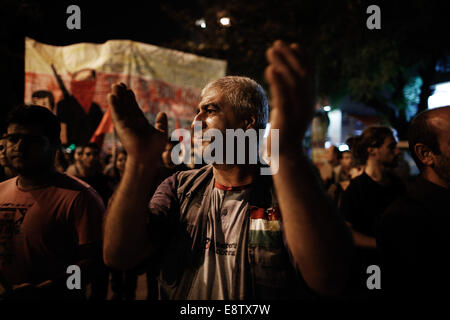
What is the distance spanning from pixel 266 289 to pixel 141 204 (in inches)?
27.0

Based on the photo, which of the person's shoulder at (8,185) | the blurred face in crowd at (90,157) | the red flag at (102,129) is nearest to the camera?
the person's shoulder at (8,185)

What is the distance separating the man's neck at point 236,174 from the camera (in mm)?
1827

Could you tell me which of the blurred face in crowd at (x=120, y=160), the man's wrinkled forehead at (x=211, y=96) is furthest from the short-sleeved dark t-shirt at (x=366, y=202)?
the blurred face in crowd at (x=120, y=160)

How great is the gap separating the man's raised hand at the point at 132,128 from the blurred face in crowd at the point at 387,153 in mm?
2949

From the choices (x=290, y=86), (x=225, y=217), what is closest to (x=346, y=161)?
(x=225, y=217)

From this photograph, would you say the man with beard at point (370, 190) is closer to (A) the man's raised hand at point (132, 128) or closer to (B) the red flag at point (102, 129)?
(A) the man's raised hand at point (132, 128)

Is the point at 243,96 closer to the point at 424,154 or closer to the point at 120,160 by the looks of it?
the point at 424,154

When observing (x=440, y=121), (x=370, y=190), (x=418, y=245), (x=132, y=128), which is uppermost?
(x=440, y=121)

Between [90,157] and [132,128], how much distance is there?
3652mm

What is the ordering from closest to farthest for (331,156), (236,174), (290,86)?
(290,86) < (236,174) < (331,156)

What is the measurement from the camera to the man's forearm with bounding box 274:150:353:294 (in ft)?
3.84

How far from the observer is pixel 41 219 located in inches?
86.5

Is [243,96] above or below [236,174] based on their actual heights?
above

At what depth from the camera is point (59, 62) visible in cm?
513
